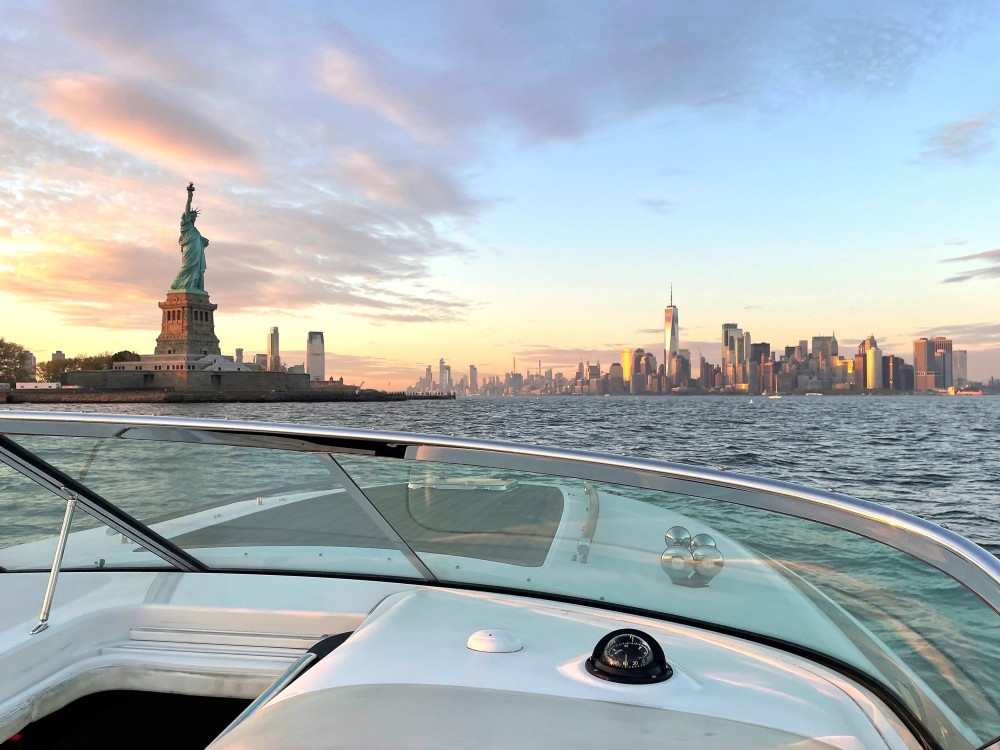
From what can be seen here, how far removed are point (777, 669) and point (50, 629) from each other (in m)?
2.32

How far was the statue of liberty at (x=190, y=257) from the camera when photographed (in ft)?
290

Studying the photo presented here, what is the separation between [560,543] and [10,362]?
108 m

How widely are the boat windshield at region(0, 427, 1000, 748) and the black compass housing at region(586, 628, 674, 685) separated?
36 cm

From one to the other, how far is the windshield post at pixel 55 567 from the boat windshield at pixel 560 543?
6 centimetres

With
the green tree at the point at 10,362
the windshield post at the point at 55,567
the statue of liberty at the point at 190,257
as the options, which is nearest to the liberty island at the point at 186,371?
the statue of liberty at the point at 190,257

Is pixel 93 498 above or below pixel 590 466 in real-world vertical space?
below

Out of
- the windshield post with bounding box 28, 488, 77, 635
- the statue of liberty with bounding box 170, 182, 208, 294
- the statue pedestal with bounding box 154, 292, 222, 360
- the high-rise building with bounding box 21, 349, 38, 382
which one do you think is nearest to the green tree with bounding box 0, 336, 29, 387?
the high-rise building with bounding box 21, 349, 38, 382

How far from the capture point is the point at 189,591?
2518 millimetres

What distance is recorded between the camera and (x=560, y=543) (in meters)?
2.19

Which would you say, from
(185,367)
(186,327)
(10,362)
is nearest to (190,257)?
(186,327)

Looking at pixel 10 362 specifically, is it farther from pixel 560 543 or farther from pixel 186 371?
pixel 560 543

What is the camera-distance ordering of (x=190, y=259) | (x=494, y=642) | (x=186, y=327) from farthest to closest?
(x=190, y=259)
(x=186, y=327)
(x=494, y=642)

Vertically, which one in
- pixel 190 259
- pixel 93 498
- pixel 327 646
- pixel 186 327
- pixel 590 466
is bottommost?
pixel 327 646

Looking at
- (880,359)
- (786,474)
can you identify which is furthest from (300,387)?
(880,359)
